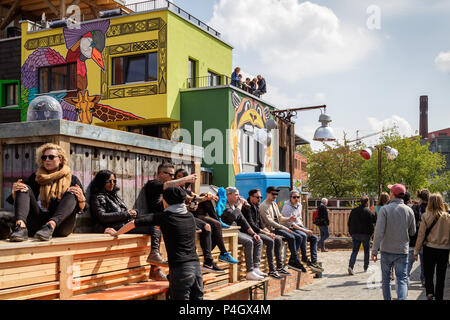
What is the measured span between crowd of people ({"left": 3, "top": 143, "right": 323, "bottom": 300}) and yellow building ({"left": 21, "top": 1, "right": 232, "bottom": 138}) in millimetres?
12056

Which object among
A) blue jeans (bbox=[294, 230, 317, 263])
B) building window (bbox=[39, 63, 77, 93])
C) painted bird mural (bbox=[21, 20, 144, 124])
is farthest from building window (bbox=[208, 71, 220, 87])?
blue jeans (bbox=[294, 230, 317, 263])

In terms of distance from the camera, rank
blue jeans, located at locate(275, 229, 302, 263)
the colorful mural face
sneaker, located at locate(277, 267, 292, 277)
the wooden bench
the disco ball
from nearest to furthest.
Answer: the wooden bench, the disco ball, sneaker, located at locate(277, 267, 292, 277), blue jeans, located at locate(275, 229, 302, 263), the colorful mural face

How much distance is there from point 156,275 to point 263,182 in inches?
414

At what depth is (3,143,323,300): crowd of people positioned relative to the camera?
5758mm

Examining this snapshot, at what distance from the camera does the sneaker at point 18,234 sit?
5199mm

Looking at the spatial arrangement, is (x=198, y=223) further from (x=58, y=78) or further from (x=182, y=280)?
(x=58, y=78)

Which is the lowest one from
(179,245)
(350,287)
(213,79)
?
(350,287)

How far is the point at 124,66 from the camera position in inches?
853

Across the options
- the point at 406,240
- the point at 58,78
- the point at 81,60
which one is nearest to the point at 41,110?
the point at 406,240

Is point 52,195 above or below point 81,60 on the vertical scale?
below

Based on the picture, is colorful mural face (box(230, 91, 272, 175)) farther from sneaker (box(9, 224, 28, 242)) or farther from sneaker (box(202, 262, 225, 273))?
sneaker (box(9, 224, 28, 242))

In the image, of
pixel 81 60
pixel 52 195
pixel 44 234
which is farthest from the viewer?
pixel 81 60
